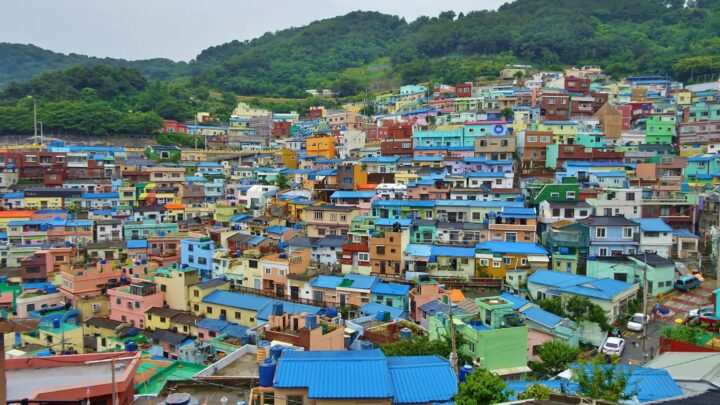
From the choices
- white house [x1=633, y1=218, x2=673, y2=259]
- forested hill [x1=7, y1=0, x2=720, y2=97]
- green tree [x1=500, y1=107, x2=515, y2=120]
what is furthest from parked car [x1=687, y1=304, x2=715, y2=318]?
forested hill [x1=7, y1=0, x2=720, y2=97]

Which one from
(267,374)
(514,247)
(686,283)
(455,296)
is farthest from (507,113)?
(267,374)

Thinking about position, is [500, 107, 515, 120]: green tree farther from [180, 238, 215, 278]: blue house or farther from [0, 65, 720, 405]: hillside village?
[180, 238, 215, 278]: blue house

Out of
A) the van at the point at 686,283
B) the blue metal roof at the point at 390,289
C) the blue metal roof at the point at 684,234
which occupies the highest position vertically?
the blue metal roof at the point at 684,234

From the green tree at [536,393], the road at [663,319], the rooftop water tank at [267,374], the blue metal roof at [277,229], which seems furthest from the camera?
the blue metal roof at [277,229]

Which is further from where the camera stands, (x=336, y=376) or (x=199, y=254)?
(x=199, y=254)

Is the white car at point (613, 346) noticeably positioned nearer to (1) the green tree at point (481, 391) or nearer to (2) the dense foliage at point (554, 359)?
(2) the dense foliage at point (554, 359)

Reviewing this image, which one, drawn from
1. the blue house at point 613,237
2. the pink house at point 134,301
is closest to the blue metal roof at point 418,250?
the blue house at point 613,237

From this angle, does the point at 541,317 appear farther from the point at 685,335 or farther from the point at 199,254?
the point at 199,254
